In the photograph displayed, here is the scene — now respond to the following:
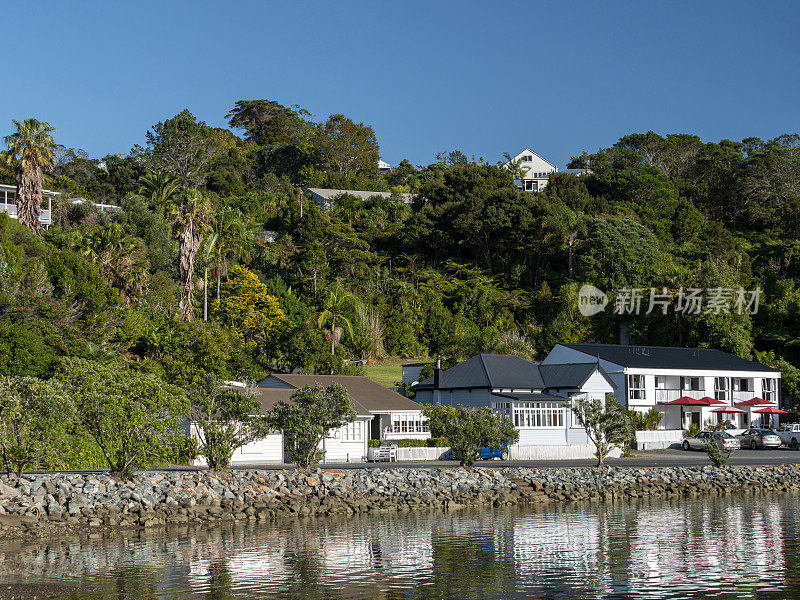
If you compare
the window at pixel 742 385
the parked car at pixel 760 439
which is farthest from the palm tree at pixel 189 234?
the window at pixel 742 385

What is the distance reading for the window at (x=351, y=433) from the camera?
45.8 metres

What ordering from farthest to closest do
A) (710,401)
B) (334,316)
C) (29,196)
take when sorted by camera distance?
1. (334,316)
2. (710,401)
3. (29,196)

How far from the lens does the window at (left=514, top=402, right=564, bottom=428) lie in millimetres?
52728

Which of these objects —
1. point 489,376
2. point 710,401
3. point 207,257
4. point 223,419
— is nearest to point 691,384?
point 710,401

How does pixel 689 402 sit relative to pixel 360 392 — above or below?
below

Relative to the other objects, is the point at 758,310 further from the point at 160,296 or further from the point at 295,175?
the point at 295,175

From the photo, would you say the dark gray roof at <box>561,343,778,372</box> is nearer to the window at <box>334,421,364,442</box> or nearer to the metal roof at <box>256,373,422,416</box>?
the metal roof at <box>256,373,422,416</box>

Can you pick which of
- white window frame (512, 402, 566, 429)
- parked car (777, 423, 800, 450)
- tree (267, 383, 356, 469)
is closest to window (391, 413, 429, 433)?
white window frame (512, 402, 566, 429)

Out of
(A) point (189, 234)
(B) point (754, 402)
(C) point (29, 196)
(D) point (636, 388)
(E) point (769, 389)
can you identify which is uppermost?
(C) point (29, 196)

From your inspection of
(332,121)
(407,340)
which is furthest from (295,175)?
(407,340)

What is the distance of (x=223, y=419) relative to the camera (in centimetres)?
3309

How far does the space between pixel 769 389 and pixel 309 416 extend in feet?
164

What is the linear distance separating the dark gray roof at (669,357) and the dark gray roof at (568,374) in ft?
14.6

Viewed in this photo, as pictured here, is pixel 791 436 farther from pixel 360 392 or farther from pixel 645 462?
pixel 360 392
